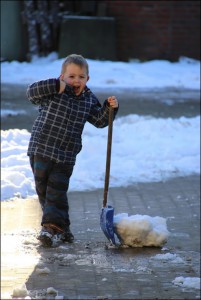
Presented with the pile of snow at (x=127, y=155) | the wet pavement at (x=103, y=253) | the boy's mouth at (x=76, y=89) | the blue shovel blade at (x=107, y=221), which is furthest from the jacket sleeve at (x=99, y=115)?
the pile of snow at (x=127, y=155)

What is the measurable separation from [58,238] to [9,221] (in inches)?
35.4

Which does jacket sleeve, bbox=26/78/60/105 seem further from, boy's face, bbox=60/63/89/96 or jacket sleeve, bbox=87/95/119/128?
jacket sleeve, bbox=87/95/119/128

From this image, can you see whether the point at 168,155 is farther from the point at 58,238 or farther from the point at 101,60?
the point at 101,60

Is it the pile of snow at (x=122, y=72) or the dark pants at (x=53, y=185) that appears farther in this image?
the pile of snow at (x=122, y=72)

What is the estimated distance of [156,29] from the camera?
54.2ft

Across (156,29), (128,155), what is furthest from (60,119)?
(156,29)

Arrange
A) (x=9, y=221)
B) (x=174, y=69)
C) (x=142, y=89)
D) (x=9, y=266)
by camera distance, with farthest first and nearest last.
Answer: (x=174, y=69) < (x=142, y=89) < (x=9, y=221) < (x=9, y=266)

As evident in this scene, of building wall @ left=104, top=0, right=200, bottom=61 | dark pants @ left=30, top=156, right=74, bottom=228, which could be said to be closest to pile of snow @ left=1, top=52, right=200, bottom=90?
building wall @ left=104, top=0, right=200, bottom=61

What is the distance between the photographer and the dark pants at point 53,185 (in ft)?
20.6

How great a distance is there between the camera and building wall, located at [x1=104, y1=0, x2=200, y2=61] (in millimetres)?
16406

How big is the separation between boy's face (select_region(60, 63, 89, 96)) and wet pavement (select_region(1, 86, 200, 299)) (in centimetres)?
114

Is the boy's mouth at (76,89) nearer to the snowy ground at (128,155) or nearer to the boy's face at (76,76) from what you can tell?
the boy's face at (76,76)

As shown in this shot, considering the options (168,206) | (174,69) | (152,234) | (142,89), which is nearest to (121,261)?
(152,234)

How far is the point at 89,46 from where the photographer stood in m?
16.1
